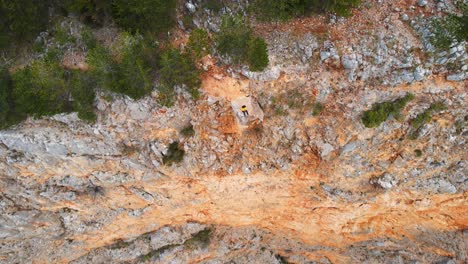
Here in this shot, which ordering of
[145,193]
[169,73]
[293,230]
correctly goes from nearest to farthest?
[169,73], [145,193], [293,230]

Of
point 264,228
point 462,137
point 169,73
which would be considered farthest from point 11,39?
point 462,137

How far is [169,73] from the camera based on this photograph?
18.1 m

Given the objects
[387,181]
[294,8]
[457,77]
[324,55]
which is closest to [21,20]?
[294,8]

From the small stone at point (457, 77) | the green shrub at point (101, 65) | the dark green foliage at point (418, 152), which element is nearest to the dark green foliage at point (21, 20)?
the green shrub at point (101, 65)

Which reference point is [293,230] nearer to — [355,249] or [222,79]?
[355,249]

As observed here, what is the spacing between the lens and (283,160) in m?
20.7

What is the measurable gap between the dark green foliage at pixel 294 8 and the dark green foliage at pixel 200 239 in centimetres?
1594

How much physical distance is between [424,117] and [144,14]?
14.9 meters

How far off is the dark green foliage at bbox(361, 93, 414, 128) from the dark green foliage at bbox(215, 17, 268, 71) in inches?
236

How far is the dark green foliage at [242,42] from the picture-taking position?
17864mm

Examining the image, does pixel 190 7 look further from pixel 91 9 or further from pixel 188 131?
pixel 188 131

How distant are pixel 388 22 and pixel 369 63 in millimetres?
2300

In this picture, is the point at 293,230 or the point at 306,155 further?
the point at 293,230

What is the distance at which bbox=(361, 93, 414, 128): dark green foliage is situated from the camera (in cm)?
1820
